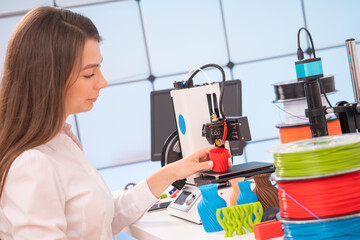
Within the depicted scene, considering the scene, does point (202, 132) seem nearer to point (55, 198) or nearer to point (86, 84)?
point (86, 84)

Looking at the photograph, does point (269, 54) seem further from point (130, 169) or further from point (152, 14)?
point (130, 169)

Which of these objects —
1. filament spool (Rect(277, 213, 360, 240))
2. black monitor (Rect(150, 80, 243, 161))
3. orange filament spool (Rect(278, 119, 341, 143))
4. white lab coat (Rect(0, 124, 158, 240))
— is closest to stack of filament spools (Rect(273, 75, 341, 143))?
orange filament spool (Rect(278, 119, 341, 143))

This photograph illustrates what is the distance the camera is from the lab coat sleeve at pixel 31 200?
4.78ft

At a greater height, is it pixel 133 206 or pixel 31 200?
pixel 31 200

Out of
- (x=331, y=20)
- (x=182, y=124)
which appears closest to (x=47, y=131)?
(x=182, y=124)

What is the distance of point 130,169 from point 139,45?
110 centimetres

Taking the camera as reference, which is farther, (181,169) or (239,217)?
(181,169)

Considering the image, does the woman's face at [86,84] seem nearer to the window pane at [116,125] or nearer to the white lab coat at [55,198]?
the white lab coat at [55,198]

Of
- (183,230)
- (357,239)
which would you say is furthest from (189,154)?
(357,239)

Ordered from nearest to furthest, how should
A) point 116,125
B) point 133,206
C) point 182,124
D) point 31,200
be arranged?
1. point 31,200
2. point 133,206
3. point 182,124
4. point 116,125

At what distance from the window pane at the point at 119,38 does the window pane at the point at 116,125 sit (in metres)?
0.14

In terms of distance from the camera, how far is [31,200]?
4.78 ft

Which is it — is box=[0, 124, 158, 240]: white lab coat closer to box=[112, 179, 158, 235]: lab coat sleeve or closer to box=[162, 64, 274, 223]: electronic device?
box=[112, 179, 158, 235]: lab coat sleeve

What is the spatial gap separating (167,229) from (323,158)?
0.94 meters
